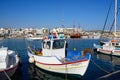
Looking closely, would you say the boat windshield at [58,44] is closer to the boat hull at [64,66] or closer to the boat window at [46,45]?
the boat window at [46,45]

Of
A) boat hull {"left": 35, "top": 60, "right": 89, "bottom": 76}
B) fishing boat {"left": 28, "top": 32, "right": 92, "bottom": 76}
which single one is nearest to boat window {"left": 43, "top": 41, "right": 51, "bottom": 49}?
fishing boat {"left": 28, "top": 32, "right": 92, "bottom": 76}

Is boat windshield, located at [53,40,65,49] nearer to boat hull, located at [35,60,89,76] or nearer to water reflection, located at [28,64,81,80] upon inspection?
boat hull, located at [35,60,89,76]

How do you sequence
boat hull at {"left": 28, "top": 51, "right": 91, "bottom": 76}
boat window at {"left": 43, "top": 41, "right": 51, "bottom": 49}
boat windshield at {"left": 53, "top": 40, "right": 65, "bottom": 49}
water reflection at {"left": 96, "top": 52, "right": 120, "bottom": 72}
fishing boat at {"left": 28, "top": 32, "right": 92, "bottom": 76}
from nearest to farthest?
boat hull at {"left": 28, "top": 51, "right": 91, "bottom": 76} → fishing boat at {"left": 28, "top": 32, "right": 92, "bottom": 76} → boat windshield at {"left": 53, "top": 40, "right": 65, "bottom": 49} → boat window at {"left": 43, "top": 41, "right": 51, "bottom": 49} → water reflection at {"left": 96, "top": 52, "right": 120, "bottom": 72}

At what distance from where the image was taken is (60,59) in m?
19.2

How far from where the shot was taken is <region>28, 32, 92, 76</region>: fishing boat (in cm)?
1730

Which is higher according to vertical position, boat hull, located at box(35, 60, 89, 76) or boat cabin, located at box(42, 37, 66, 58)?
boat cabin, located at box(42, 37, 66, 58)

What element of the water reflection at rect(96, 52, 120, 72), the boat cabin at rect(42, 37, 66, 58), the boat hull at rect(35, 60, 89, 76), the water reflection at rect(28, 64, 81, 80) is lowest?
the water reflection at rect(96, 52, 120, 72)

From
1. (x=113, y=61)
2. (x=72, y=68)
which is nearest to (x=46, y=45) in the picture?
(x=72, y=68)

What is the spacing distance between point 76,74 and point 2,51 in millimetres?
7996

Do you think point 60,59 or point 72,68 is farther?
point 60,59

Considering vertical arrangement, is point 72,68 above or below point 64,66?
below

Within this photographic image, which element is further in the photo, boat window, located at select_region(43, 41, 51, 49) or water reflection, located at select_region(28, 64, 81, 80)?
boat window, located at select_region(43, 41, 51, 49)

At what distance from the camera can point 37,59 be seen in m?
22.5

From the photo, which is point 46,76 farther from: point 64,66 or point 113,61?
point 113,61
